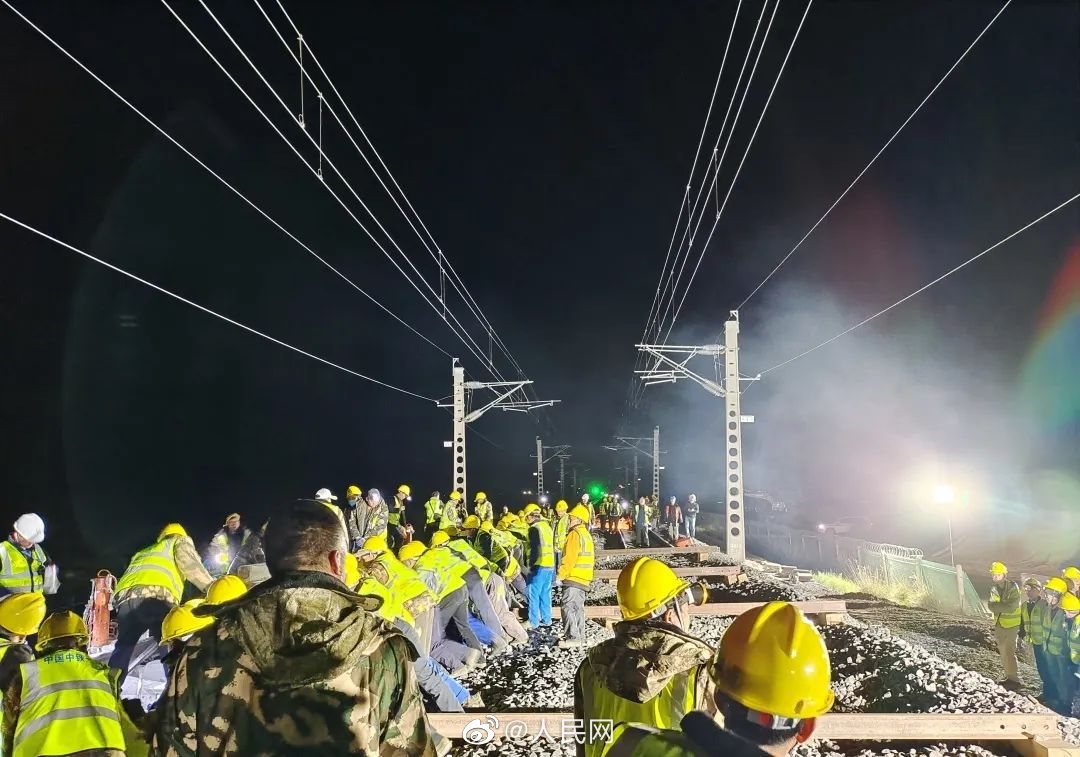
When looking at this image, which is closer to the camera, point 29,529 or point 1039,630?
point 29,529

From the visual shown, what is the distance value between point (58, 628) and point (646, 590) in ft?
10.2

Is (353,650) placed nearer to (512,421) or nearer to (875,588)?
(875,588)

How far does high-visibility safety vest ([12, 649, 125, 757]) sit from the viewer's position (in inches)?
139

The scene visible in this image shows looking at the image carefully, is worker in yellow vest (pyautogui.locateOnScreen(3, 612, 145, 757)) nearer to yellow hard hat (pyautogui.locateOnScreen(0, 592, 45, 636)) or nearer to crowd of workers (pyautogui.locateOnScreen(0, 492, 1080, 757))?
crowd of workers (pyautogui.locateOnScreen(0, 492, 1080, 757))

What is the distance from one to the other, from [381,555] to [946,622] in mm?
11231

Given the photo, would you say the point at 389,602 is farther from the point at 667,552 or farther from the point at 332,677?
the point at 667,552

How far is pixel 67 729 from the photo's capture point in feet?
11.8

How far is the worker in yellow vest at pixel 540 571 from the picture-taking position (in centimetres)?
1148

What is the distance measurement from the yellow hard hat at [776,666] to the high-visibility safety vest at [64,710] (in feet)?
11.2

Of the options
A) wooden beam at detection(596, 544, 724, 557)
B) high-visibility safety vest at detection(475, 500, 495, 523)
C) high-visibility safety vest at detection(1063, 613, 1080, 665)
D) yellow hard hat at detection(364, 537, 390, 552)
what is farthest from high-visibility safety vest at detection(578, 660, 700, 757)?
wooden beam at detection(596, 544, 724, 557)

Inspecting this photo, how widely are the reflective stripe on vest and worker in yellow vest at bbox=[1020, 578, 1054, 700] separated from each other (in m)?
5.69

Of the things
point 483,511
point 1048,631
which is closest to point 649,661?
point 1048,631

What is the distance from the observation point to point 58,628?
3729 millimetres

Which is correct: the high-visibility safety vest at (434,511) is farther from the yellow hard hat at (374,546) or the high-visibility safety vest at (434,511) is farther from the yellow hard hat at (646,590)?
the yellow hard hat at (646,590)
